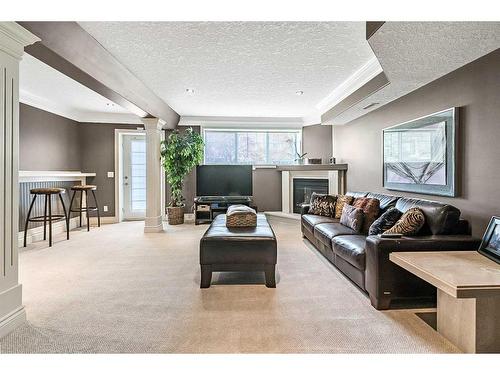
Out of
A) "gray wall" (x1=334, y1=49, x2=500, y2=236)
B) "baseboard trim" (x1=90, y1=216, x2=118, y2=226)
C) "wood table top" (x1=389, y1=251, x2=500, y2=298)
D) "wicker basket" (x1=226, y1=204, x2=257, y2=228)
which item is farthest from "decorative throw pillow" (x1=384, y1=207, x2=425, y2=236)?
"baseboard trim" (x1=90, y1=216, x2=118, y2=226)

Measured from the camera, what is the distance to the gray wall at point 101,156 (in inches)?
258

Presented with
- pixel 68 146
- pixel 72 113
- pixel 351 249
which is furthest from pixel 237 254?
pixel 72 113

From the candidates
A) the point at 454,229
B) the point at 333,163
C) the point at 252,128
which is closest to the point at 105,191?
the point at 252,128

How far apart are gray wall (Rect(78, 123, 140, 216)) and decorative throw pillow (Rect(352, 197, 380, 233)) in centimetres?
538

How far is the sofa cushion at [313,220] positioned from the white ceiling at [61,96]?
13.1ft

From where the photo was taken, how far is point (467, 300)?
1774mm

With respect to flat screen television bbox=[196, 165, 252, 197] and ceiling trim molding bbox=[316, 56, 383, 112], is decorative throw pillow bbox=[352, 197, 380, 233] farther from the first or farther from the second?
flat screen television bbox=[196, 165, 252, 197]

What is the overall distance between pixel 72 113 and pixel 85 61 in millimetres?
3966

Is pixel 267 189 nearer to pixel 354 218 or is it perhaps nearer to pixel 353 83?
pixel 353 83

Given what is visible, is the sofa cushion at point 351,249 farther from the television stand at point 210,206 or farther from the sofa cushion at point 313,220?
the television stand at point 210,206

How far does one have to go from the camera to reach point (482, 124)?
2535mm

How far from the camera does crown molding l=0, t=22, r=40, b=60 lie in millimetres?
1909

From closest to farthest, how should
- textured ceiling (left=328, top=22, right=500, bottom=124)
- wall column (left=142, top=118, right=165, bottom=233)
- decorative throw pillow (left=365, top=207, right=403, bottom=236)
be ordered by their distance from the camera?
textured ceiling (left=328, top=22, right=500, bottom=124) → decorative throw pillow (left=365, top=207, right=403, bottom=236) → wall column (left=142, top=118, right=165, bottom=233)
